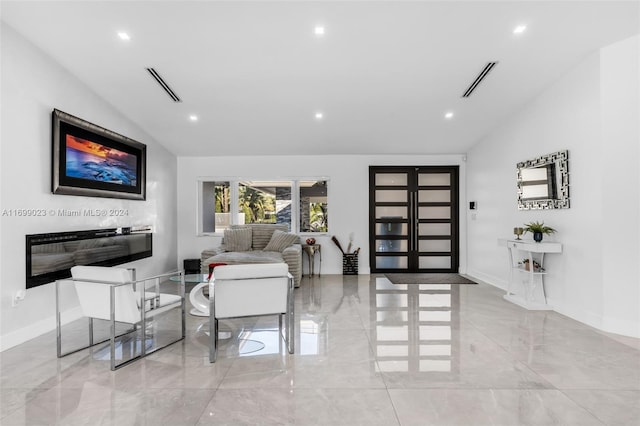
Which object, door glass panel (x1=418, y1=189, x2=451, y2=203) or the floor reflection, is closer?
the floor reflection

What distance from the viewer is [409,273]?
716 centimetres

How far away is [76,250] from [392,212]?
543 cm

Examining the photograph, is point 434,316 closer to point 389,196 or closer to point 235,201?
point 389,196

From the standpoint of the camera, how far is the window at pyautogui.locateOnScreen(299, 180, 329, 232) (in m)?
7.34

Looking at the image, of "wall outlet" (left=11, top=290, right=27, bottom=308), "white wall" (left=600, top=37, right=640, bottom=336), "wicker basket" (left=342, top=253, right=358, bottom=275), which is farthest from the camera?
"wicker basket" (left=342, top=253, right=358, bottom=275)

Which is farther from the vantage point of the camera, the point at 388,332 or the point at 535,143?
the point at 535,143

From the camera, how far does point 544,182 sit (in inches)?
182

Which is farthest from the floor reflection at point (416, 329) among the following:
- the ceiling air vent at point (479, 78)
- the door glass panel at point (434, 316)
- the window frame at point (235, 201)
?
the ceiling air vent at point (479, 78)

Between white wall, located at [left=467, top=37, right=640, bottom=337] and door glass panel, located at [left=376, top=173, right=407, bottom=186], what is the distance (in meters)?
2.69

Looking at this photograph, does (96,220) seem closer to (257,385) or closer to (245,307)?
(245,307)

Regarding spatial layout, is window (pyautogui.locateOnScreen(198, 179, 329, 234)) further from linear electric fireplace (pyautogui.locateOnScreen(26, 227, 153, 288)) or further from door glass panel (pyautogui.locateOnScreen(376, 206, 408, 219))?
linear electric fireplace (pyautogui.locateOnScreen(26, 227, 153, 288))

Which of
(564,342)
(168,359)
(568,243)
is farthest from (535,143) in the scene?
(168,359)

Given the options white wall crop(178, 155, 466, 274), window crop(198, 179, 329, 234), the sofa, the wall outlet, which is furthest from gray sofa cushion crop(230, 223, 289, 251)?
the wall outlet

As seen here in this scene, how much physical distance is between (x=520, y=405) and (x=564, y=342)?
1.53 metres
